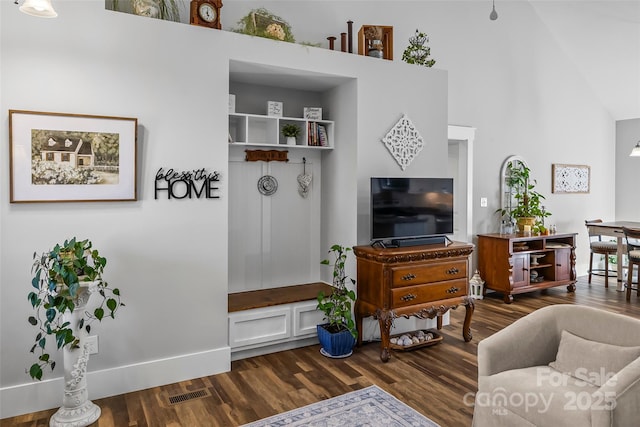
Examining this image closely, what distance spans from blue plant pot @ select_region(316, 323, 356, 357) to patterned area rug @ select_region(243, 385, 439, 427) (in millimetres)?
Answer: 621

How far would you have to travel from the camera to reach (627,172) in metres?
7.09

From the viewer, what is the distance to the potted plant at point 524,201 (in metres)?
5.66

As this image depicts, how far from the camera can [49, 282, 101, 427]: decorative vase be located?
2484mm

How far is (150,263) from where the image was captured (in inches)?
117

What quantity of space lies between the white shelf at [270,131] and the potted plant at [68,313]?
154 cm

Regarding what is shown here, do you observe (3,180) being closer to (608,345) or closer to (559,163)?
(608,345)

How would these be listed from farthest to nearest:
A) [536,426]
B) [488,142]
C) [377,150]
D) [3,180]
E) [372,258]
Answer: [488,142] < [377,150] < [372,258] < [3,180] < [536,426]

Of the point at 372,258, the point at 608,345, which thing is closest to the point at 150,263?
the point at 372,258

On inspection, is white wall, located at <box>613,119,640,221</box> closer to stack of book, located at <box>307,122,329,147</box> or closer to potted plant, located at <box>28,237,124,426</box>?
stack of book, located at <box>307,122,329,147</box>

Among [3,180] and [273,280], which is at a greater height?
[3,180]

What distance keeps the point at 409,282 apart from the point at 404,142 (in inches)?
51.9

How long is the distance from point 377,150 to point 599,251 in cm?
432

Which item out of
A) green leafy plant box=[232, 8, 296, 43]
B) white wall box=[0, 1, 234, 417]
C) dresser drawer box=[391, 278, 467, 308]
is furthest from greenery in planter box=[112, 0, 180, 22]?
dresser drawer box=[391, 278, 467, 308]

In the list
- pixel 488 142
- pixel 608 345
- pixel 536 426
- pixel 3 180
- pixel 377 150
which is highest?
pixel 488 142
